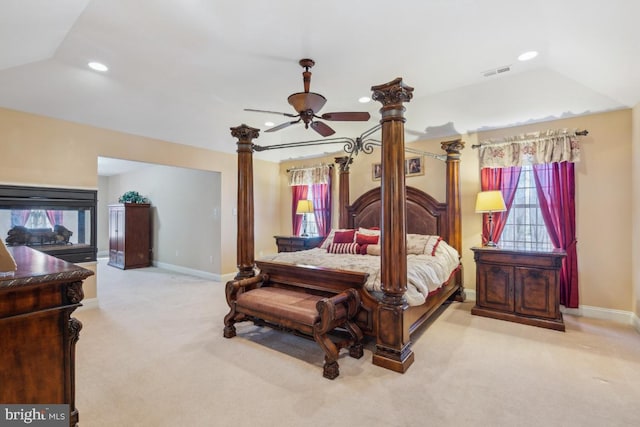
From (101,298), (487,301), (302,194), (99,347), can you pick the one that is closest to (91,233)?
(101,298)

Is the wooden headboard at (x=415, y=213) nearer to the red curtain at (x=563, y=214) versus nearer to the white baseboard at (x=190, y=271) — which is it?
the red curtain at (x=563, y=214)

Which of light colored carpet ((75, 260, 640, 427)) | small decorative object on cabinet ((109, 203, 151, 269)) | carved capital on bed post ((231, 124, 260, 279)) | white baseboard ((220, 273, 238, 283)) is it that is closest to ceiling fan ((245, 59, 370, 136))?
carved capital on bed post ((231, 124, 260, 279))

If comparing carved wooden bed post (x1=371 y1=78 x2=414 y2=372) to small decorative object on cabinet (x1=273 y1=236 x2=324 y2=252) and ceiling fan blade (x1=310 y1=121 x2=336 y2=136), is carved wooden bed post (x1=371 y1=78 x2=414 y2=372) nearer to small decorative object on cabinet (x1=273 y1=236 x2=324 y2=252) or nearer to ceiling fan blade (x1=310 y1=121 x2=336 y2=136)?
ceiling fan blade (x1=310 y1=121 x2=336 y2=136)

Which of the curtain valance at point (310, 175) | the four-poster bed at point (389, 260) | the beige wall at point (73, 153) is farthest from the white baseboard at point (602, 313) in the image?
the beige wall at point (73, 153)

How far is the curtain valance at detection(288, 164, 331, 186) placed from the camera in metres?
6.02

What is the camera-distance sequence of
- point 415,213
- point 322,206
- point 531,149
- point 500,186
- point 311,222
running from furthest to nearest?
point 311,222
point 322,206
point 415,213
point 500,186
point 531,149

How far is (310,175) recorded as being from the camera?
20.5 ft

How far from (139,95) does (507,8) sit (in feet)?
13.6

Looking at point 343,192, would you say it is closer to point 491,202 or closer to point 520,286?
point 491,202

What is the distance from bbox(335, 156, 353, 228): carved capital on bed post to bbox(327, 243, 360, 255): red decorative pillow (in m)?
0.97

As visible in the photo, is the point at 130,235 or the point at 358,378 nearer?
the point at 358,378

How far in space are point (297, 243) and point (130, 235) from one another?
4418 millimetres

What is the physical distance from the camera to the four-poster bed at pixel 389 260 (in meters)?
2.54

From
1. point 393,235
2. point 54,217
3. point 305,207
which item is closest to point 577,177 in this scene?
point 393,235
